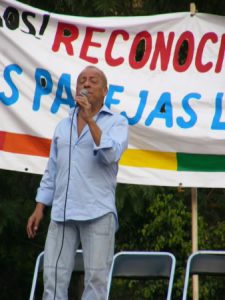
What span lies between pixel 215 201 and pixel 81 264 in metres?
2.65

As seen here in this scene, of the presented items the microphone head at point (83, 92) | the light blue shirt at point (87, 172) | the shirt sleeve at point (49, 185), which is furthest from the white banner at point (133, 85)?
the microphone head at point (83, 92)

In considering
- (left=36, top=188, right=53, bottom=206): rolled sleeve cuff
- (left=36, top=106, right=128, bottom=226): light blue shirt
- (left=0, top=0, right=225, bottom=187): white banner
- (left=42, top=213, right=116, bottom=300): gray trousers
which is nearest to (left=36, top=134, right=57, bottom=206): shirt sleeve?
(left=36, top=188, right=53, bottom=206): rolled sleeve cuff

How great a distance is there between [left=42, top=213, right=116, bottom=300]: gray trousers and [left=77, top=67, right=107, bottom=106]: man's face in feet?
2.27

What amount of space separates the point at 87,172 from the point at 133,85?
201 cm

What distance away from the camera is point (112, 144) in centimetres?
542

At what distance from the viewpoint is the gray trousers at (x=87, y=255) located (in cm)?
555

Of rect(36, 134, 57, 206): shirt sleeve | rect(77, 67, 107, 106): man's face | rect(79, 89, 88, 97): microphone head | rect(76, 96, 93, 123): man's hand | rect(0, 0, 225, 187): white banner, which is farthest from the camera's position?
rect(0, 0, 225, 187): white banner

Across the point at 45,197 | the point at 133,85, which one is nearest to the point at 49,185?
the point at 45,197

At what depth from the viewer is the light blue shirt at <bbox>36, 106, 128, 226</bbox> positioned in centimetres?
555

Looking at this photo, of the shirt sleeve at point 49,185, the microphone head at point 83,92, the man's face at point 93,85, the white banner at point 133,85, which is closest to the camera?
the microphone head at point 83,92

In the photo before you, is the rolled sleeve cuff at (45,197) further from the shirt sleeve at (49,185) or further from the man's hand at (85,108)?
the man's hand at (85,108)

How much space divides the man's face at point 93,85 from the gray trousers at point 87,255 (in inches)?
27.3

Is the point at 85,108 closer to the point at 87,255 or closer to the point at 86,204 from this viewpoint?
the point at 86,204

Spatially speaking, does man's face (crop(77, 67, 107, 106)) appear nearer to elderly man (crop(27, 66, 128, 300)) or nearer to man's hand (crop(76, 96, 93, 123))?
elderly man (crop(27, 66, 128, 300))
